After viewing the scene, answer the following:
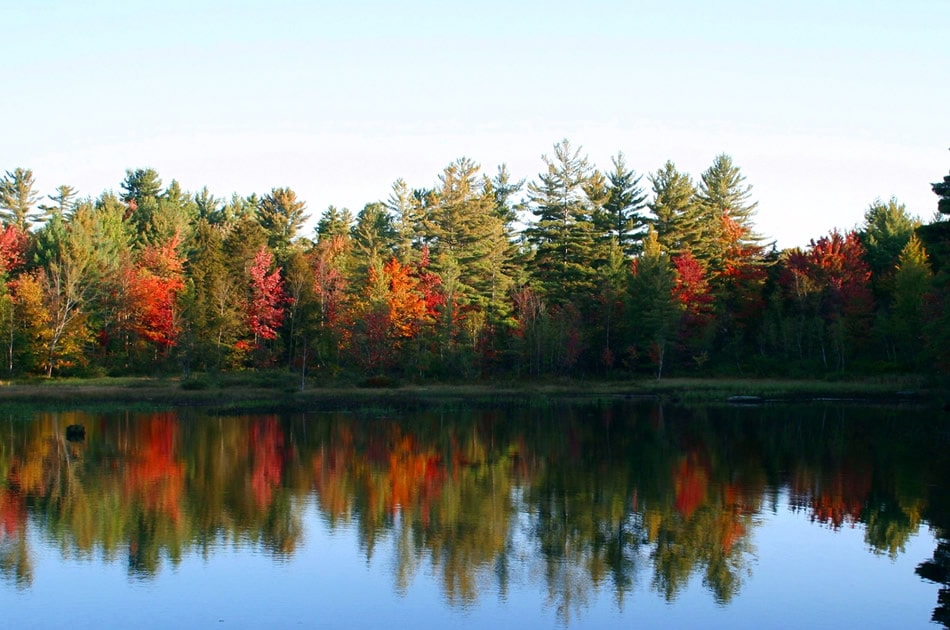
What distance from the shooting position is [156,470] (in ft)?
92.0

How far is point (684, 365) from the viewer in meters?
68.9

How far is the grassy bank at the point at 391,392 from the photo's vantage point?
166ft

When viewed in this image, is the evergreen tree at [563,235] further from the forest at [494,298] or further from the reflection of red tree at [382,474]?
the reflection of red tree at [382,474]

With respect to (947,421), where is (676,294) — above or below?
above

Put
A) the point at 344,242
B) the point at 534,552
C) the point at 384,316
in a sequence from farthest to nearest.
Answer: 1. the point at 344,242
2. the point at 384,316
3. the point at 534,552

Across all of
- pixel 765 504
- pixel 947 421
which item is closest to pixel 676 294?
pixel 947 421

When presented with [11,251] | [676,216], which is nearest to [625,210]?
[676,216]

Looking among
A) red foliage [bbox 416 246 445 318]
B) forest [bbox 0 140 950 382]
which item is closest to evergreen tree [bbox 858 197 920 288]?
forest [bbox 0 140 950 382]

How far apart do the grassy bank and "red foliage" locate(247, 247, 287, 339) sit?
19.9 ft

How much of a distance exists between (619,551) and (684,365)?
171 ft

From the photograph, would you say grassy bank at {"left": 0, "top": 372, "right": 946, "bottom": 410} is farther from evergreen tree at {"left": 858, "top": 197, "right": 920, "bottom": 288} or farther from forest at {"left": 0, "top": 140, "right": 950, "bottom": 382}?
evergreen tree at {"left": 858, "top": 197, "right": 920, "bottom": 288}

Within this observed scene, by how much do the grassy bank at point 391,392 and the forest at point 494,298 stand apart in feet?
10.2

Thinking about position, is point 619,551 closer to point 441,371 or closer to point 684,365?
point 441,371

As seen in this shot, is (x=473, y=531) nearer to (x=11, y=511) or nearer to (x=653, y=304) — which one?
(x=11, y=511)
